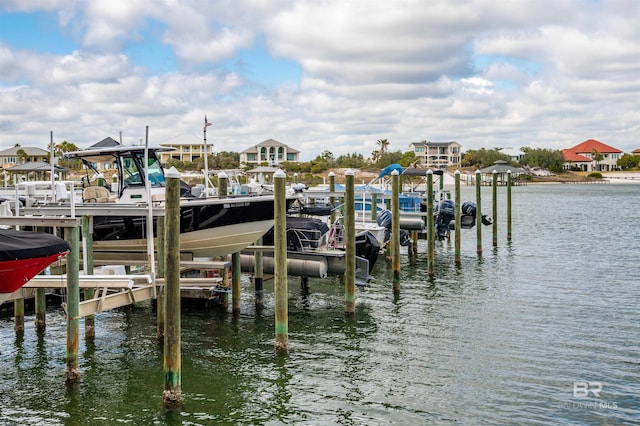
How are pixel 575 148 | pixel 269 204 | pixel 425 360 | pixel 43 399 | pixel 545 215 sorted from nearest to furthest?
pixel 43 399 → pixel 425 360 → pixel 269 204 → pixel 545 215 → pixel 575 148

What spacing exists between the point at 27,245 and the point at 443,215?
2516 cm

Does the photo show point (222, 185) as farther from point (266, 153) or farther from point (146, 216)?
point (266, 153)

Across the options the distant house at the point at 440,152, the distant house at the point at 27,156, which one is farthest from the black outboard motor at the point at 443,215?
the distant house at the point at 440,152

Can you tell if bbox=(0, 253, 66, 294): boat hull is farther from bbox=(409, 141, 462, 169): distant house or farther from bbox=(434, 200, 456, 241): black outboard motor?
bbox=(409, 141, 462, 169): distant house

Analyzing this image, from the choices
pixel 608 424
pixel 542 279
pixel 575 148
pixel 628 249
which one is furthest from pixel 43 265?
pixel 575 148

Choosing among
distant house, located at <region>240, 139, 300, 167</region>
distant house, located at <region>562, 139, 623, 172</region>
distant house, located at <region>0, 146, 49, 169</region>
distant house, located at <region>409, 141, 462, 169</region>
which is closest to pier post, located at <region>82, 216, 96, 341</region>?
distant house, located at <region>0, 146, 49, 169</region>

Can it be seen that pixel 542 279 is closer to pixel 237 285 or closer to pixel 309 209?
pixel 309 209

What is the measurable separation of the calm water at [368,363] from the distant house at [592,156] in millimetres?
164808

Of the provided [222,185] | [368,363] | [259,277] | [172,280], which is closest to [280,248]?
[368,363]

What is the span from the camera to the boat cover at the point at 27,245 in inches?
442

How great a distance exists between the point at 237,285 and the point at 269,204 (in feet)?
7.83

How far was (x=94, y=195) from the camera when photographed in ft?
57.6

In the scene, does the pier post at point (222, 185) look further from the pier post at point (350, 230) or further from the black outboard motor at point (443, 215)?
the black outboard motor at point (443, 215)

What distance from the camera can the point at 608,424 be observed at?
38.1 ft
